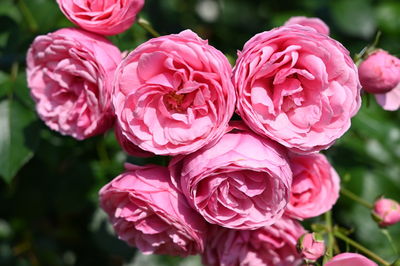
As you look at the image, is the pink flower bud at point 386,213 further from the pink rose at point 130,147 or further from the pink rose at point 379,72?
the pink rose at point 130,147

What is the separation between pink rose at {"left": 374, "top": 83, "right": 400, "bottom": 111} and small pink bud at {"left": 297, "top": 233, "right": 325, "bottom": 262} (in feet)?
1.32

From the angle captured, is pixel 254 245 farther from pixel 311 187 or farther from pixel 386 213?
pixel 386 213

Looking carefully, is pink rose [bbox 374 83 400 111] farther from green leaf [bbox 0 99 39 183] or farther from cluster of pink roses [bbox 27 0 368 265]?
green leaf [bbox 0 99 39 183]

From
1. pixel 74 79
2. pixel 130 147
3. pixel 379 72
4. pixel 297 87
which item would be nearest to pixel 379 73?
pixel 379 72

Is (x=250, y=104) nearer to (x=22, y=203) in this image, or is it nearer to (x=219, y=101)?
(x=219, y=101)

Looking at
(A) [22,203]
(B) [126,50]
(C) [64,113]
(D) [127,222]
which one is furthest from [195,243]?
(A) [22,203]

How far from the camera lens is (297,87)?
132 cm

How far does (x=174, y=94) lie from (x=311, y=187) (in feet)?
1.37

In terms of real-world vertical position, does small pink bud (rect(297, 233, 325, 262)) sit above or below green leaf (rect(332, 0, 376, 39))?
above

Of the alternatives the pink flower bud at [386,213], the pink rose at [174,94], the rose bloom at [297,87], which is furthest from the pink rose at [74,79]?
the pink flower bud at [386,213]

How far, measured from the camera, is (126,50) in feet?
5.60

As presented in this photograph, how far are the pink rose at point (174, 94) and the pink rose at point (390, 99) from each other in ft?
1.64

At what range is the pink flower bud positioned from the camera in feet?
5.12

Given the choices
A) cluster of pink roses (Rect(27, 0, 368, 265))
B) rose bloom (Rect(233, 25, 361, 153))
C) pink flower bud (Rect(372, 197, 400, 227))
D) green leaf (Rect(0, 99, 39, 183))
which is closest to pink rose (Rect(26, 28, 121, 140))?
cluster of pink roses (Rect(27, 0, 368, 265))
